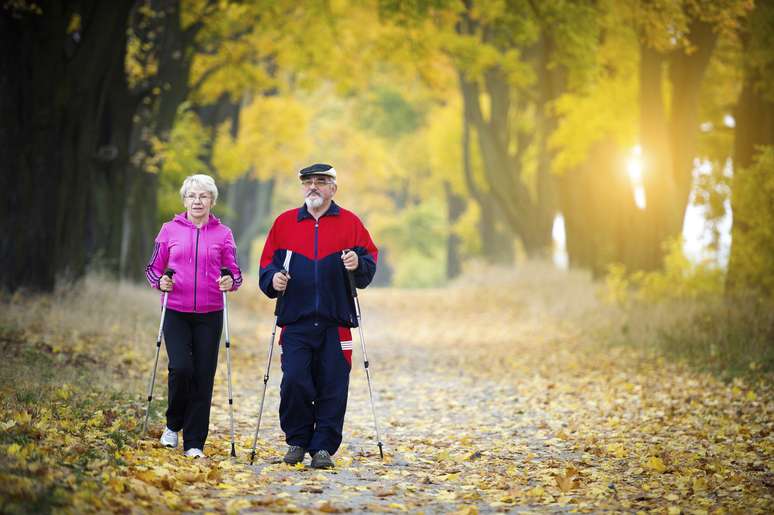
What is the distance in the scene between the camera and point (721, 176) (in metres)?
15.7

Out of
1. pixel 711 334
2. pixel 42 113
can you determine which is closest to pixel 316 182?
pixel 42 113

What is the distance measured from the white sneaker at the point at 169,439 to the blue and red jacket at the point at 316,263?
1.13 metres

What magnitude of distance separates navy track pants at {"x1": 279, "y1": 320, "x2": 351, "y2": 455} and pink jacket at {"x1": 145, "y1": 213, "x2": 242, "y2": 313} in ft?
1.94

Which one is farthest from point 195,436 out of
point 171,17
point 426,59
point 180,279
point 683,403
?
point 426,59

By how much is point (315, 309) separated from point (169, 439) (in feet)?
4.66

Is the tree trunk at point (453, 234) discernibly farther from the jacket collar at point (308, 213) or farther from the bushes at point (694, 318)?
the jacket collar at point (308, 213)

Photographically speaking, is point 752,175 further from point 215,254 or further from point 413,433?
point 215,254

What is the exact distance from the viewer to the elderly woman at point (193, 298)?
7.34m

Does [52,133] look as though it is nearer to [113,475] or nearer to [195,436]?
[195,436]

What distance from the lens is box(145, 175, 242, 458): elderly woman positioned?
7.34 meters

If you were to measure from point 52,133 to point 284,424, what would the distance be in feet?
26.8

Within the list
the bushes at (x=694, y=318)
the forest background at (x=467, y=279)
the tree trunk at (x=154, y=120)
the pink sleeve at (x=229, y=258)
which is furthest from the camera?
the tree trunk at (x=154, y=120)

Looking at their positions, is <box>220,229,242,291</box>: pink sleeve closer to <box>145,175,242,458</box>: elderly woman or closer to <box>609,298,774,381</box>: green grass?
<box>145,175,242,458</box>: elderly woman

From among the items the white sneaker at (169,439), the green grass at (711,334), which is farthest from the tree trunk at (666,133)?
the white sneaker at (169,439)
